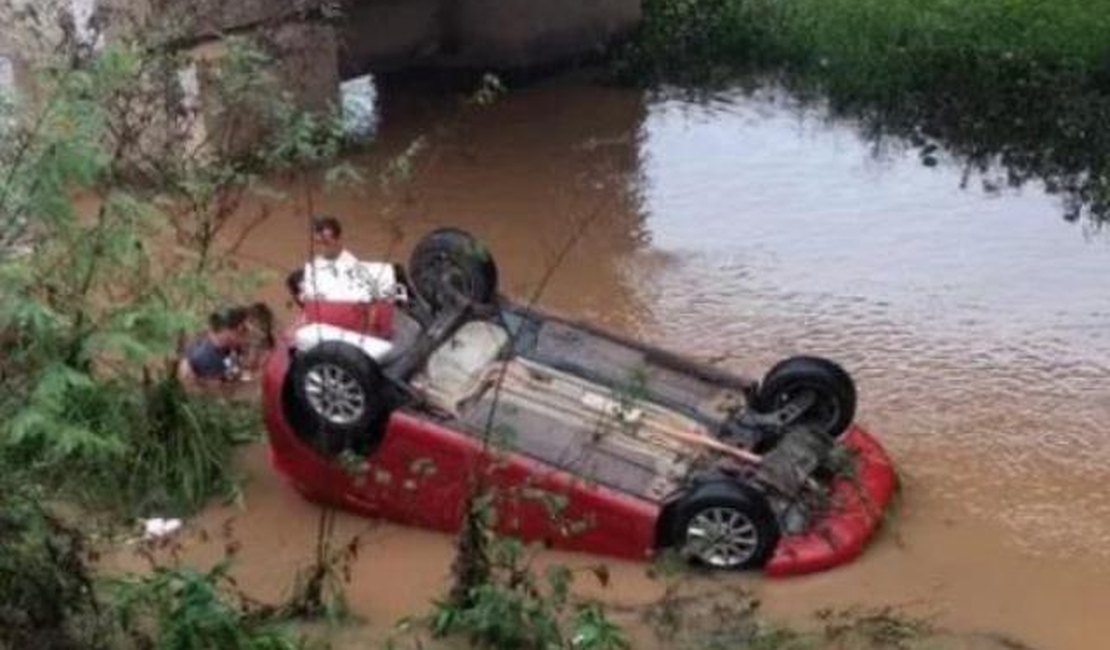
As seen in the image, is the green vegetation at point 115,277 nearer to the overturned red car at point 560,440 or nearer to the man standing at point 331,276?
the man standing at point 331,276

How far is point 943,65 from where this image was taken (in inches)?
731

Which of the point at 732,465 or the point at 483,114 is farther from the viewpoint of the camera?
the point at 483,114

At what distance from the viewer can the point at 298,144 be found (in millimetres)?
8719

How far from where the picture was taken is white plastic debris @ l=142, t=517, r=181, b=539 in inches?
364

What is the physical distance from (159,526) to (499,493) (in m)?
1.86

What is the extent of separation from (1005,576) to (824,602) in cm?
107

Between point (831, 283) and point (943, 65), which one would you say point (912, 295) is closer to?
point (831, 283)

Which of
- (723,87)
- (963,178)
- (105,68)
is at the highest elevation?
(723,87)

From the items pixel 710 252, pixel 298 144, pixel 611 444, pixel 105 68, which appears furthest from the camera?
pixel 710 252

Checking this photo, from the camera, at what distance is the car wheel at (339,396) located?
9164 mm

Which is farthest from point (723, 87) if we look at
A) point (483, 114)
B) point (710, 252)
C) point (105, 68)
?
point (105, 68)

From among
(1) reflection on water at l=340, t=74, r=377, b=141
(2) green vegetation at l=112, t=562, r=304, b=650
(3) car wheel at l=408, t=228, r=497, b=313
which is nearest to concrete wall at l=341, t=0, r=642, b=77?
(1) reflection on water at l=340, t=74, r=377, b=141

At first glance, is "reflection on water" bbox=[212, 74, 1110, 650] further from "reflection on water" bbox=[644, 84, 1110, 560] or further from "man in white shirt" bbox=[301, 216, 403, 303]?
"man in white shirt" bbox=[301, 216, 403, 303]

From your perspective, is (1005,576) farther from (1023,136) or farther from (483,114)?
(483,114)
